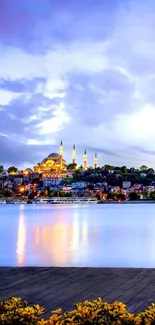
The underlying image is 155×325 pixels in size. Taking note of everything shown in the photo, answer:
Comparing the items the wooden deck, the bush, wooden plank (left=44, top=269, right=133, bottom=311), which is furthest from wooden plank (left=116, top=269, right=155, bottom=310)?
the bush

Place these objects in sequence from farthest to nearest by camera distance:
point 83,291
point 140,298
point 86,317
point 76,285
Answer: point 76,285 < point 83,291 < point 140,298 < point 86,317

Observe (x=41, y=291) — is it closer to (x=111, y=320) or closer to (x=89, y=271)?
(x=89, y=271)

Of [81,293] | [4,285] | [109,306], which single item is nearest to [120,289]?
[81,293]

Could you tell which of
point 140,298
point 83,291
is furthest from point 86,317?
point 83,291

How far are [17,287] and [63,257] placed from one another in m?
13.3

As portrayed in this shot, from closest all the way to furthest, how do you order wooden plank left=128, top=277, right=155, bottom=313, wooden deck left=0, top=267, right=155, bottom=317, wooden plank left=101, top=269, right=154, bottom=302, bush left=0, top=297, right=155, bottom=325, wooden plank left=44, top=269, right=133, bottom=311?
bush left=0, top=297, right=155, bottom=325 < wooden plank left=128, top=277, right=155, bottom=313 < wooden plank left=44, top=269, right=133, bottom=311 < wooden deck left=0, top=267, right=155, bottom=317 < wooden plank left=101, top=269, right=154, bottom=302

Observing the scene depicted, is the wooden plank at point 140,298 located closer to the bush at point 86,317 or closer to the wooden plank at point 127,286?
the wooden plank at point 127,286

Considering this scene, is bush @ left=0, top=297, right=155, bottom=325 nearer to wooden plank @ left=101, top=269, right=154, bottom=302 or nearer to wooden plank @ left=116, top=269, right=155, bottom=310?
wooden plank @ left=116, top=269, right=155, bottom=310

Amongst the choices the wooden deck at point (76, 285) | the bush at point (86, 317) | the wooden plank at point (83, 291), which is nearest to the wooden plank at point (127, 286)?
the wooden deck at point (76, 285)

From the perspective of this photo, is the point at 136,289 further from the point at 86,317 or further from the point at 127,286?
the point at 86,317

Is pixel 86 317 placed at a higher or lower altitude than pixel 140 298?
higher

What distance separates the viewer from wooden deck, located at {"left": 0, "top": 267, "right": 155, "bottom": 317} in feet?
22.6

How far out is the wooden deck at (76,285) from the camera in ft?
22.6

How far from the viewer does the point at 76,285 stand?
8.09 metres
